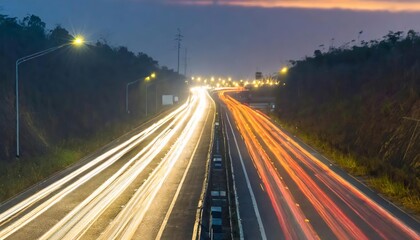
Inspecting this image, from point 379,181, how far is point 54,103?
36503 mm

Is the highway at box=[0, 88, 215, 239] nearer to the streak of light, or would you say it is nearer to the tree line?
the streak of light

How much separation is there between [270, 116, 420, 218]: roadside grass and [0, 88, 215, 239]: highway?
9.48 metres

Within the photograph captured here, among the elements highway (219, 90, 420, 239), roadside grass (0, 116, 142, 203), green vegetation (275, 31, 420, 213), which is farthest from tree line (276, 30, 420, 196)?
roadside grass (0, 116, 142, 203)

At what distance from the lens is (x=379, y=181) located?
32.0 metres

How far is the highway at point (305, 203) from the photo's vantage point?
21.5 m

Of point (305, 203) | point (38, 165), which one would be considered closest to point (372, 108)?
point (305, 203)

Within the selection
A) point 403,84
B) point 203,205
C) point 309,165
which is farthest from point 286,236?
point 403,84

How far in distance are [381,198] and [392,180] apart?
12.0 ft

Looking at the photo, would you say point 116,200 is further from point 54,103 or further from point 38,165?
point 54,103

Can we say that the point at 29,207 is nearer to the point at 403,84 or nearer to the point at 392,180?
the point at 392,180

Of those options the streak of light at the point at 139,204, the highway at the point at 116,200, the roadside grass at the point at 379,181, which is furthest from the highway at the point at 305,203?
the streak of light at the point at 139,204

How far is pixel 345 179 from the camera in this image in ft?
110

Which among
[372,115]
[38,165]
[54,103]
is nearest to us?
[38,165]

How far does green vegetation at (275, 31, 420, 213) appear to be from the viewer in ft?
113
